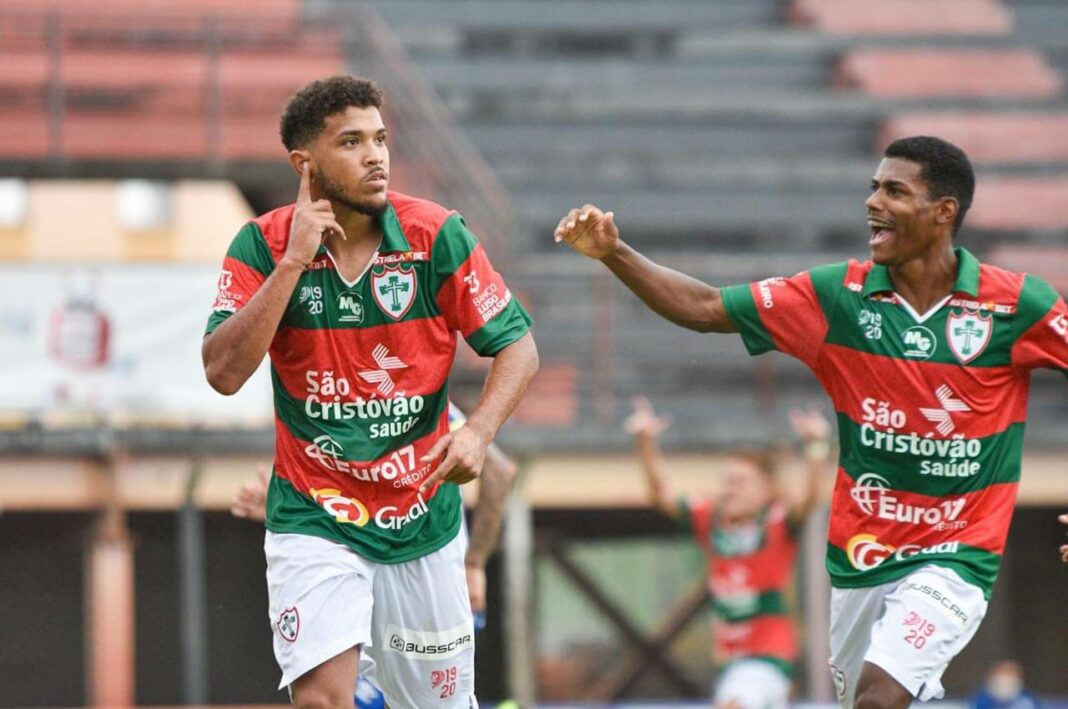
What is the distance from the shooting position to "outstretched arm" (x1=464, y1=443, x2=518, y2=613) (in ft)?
22.1

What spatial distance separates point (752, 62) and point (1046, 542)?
22.9 ft

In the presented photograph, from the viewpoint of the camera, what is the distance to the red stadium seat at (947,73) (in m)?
21.6

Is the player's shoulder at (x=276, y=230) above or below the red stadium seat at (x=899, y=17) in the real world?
below

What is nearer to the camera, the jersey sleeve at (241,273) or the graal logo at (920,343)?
the jersey sleeve at (241,273)

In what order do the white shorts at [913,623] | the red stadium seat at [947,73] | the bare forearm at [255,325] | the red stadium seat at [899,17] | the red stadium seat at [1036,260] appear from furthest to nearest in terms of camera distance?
the red stadium seat at [899,17] < the red stadium seat at [947,73] < the red stadium seat at [1036,260] < the white shorts at [913,623] < the bare forearm at [255,325]

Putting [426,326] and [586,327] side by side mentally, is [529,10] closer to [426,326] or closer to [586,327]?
[586,327]

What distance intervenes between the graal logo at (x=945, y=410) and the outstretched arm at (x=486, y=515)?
5.02 feet

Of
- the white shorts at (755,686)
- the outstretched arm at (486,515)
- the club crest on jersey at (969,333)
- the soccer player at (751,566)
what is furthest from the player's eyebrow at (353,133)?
the white shorts at (755,686)

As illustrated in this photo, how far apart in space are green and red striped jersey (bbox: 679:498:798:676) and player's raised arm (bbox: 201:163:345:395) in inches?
235

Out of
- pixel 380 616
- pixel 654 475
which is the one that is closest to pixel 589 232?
pixel 380 616

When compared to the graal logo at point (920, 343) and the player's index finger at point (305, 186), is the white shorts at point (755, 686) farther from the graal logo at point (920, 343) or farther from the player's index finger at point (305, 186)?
the player's index finger at point (305, 186)

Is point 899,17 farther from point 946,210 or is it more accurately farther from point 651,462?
point 946,210

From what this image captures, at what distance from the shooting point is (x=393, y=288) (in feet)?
18.7

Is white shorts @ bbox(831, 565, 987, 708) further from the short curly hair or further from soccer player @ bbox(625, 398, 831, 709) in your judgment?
soccer player @ bbox(625, 398, 831, 709)
